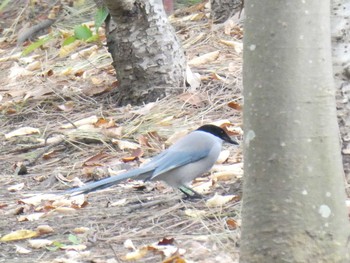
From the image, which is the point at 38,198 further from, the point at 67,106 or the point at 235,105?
the point at 67,106

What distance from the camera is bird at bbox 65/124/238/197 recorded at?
4.61 meters

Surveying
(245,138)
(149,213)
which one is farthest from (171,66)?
(245,138)

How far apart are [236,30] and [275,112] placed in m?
5.02

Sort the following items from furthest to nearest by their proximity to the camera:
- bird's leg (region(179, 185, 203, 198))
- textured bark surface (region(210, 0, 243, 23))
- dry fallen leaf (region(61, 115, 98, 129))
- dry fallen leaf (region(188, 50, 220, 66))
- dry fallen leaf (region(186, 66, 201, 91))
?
1. textured bark surface (region(210, 0, 243, 23))
2. dry fallen leaf (region(188, 50, 220, 66))
3. dry fallen leaf (region(186, 66, 201, 91))
4. dry fallen leaf (region(61, 115, 98, 129))
5. bird's leg (region(179, 185, 203, 198))

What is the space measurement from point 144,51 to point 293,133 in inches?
143

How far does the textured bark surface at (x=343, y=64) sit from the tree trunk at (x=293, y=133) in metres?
1.29

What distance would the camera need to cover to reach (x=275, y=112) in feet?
10.1

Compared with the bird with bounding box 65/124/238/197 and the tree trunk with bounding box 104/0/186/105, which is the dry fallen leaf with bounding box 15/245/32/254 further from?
the tree trunk with bounding box 104/0/186/105

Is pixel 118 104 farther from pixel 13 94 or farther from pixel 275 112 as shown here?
pixel 275 112

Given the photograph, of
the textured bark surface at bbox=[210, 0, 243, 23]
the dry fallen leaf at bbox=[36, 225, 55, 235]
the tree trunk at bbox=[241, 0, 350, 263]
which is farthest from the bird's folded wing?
the textured bark surface at bbox=[210, 0, 243, 23]

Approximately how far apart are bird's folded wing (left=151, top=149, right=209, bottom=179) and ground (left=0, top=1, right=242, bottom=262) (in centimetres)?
19

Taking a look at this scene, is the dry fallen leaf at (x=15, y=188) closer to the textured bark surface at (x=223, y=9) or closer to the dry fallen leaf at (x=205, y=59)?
the dry fallen leaf at (x=205, y=59)

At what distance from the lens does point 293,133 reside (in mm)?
3066

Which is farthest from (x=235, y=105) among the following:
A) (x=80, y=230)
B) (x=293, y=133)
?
(x=293, y=133)
